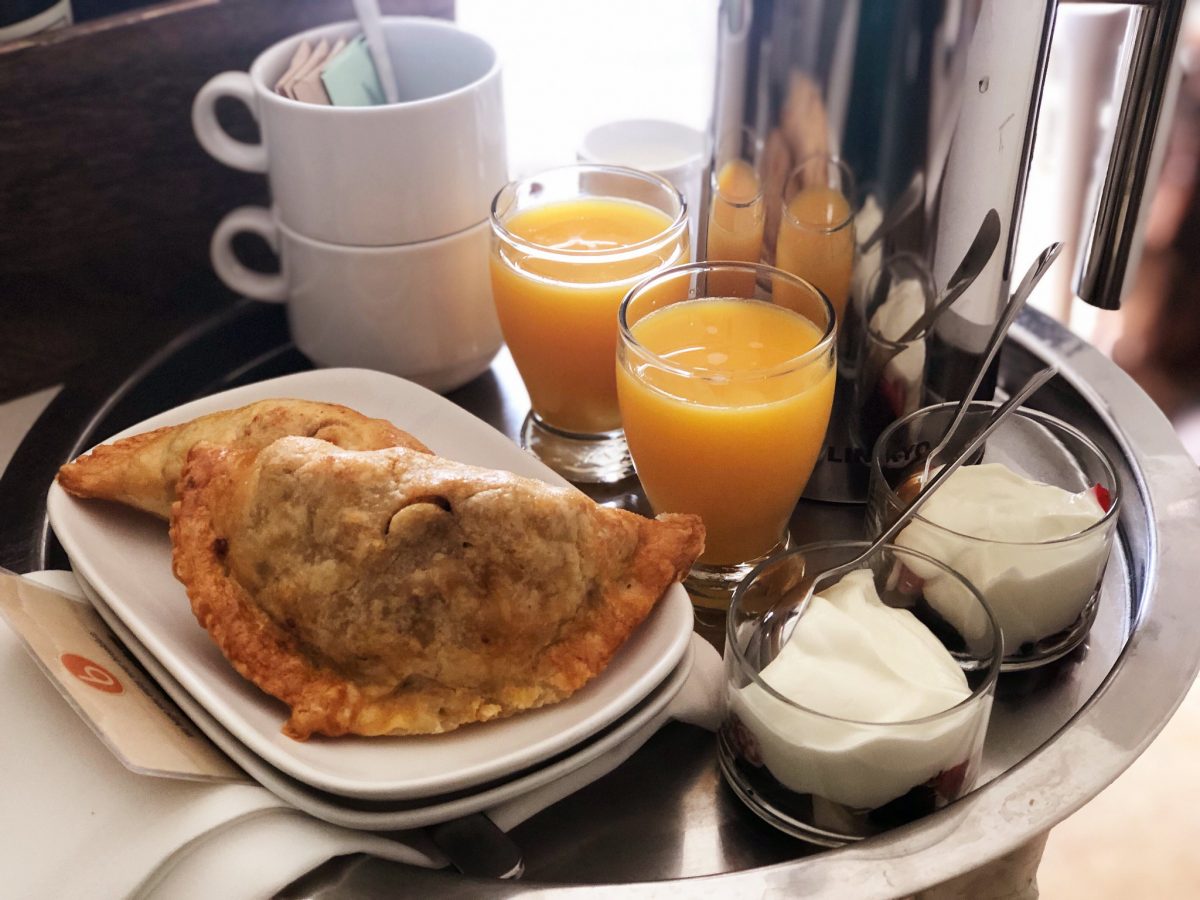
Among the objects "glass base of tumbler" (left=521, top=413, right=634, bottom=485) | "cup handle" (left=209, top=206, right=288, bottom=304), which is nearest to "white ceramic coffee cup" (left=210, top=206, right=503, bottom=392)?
"cup handle" (left=209, top=206, right=288, bottom=304)

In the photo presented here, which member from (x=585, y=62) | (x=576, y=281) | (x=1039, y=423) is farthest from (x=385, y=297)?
(x=585, y=62)

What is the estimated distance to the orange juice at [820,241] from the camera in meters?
0.85

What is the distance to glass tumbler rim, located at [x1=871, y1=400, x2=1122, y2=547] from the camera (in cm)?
79

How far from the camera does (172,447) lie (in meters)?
0.85

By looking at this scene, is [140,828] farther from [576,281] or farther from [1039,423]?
[1039,423]

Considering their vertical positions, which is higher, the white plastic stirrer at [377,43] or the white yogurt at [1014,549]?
the white plastic stirrer at [377,43]

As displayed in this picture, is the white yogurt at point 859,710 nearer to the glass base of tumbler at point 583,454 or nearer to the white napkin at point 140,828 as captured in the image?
the white napkin at point 140,828

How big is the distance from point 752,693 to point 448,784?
172mm

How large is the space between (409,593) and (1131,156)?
61 centimetres

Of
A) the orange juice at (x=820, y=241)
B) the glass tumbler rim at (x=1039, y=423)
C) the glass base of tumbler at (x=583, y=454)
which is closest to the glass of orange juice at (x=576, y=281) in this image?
the glass base of tumbler at (x=583, y=454)

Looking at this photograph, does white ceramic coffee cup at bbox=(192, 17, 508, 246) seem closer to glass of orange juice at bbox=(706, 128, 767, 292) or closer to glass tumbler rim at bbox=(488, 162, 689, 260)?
glass tumbler rim at bbox=(488, 162, 689, 260)

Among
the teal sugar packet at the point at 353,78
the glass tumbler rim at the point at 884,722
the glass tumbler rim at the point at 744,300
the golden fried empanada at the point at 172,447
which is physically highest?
the teal sugar packet at the point at 353,78

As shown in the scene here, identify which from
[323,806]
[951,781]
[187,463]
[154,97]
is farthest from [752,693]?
[154,97]

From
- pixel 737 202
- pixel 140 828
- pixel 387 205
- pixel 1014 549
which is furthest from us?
pixel 387 205
